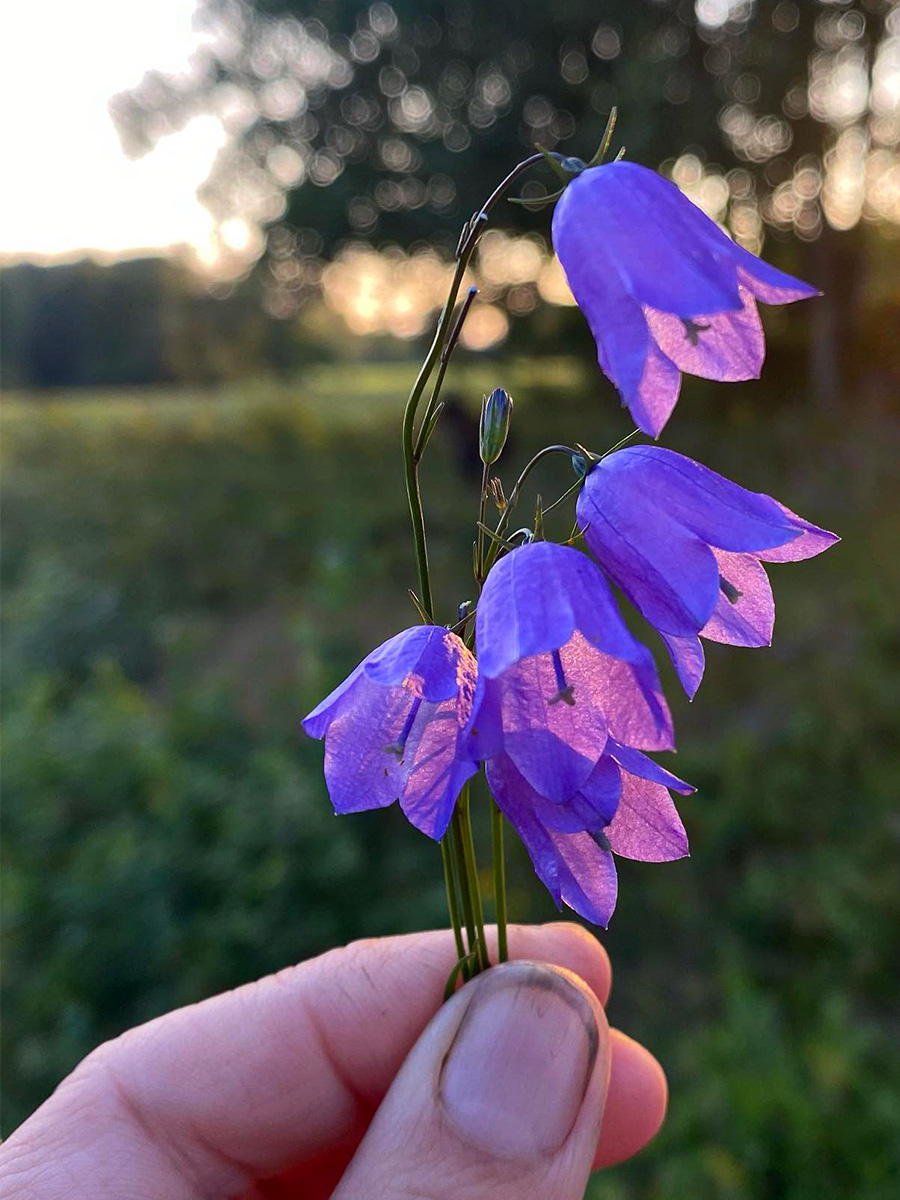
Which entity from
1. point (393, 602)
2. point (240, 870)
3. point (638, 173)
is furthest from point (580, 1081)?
point (393, 602)

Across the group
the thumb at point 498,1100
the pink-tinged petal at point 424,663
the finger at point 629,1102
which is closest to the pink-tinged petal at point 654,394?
the pink-tinged petal at point 424,663

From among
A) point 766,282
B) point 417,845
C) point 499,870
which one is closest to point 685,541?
point 766,282

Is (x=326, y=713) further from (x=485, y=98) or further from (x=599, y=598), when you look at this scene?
(x=485, y=98)

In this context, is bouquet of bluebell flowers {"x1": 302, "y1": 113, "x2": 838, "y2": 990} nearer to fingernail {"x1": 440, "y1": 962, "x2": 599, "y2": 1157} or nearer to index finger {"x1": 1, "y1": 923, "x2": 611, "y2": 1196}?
fingernail {"x1": 440, "y1": 962, "x2": 599, "y2": 1157}

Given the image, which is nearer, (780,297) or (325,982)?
(780,297)

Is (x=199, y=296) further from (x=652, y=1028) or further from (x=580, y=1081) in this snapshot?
(x=580, y=1081)

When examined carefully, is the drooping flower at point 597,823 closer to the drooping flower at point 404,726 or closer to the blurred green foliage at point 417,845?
the drooping flower at point 404,726

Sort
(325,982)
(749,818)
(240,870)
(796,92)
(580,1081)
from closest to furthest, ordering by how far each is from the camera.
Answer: (580,1081) → (325,982) → (240,870) → (749,818) → (796,92)

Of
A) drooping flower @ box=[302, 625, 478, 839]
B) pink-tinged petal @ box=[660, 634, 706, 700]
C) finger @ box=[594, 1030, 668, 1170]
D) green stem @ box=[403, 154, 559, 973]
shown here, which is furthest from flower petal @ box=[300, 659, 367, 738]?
finger @ box=[594, 1030, 668, 1170]
